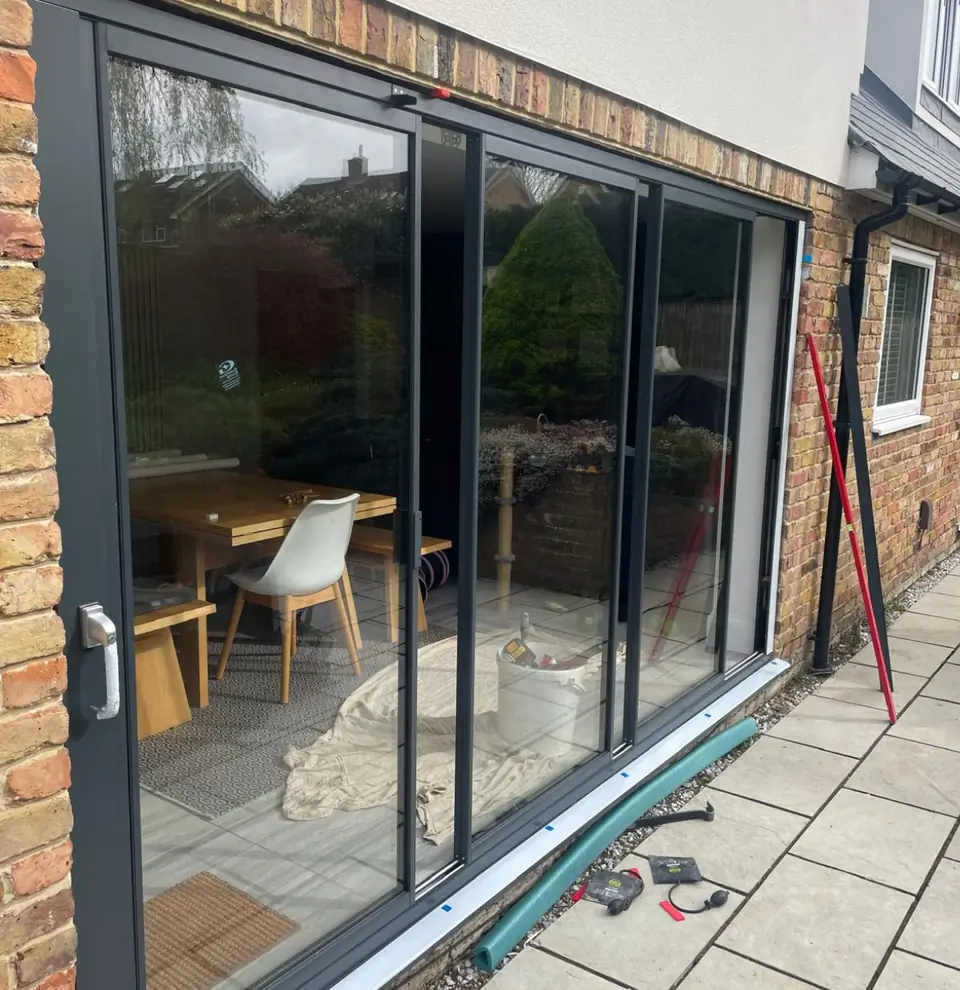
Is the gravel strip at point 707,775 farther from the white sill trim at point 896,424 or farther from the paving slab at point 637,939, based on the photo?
the white sill trim at point 896,424

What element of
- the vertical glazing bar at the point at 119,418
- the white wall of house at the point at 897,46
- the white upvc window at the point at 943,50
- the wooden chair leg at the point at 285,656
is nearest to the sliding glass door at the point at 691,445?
the wooden chair leg at the point at 285,656

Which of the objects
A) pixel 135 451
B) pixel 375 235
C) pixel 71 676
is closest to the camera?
pixel 71 676

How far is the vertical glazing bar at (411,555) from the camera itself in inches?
90.2

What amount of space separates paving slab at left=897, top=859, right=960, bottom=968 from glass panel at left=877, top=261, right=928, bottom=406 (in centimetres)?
338

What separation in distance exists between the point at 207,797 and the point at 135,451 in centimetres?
122

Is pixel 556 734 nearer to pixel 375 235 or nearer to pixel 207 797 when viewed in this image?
pixel 207 797

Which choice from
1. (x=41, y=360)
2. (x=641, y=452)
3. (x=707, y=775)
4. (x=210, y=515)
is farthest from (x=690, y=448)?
(x=41, y=360)

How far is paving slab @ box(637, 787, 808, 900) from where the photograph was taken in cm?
314

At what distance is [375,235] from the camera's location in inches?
92.3

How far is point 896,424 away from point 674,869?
3751 millimetres

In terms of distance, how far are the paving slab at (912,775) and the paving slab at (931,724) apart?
0.08m

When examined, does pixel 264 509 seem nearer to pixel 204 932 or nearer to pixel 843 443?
pixel 204 932

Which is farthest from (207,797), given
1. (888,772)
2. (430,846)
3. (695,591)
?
(888,772)

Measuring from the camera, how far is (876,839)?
339 centimetres
